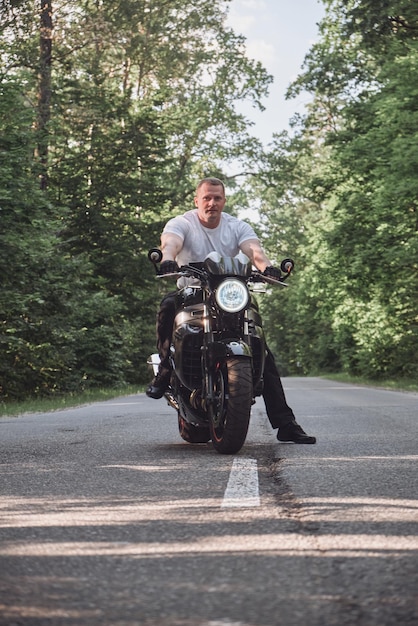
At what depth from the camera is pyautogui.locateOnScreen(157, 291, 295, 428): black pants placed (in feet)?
24.3

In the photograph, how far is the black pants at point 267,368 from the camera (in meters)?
7.39

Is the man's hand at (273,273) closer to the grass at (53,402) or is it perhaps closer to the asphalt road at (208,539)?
the asphalt road at (208,539)

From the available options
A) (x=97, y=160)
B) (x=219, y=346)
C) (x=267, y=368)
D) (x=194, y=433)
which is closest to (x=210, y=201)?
(x=219, y=346)

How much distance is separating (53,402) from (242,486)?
14285 millimetres

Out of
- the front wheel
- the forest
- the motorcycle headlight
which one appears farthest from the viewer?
the forest

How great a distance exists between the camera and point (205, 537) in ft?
12.5

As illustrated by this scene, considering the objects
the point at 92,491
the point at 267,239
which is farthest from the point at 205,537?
the point at 267,239

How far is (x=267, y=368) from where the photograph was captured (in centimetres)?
753

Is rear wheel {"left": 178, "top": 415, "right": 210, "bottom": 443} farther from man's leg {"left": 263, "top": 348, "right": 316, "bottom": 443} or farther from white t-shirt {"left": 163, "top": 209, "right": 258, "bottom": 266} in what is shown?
white t-shirt {"left": 163, "top": 209, "right": 258, "bottom": 266}

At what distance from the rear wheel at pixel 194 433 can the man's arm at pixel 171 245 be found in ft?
4.44

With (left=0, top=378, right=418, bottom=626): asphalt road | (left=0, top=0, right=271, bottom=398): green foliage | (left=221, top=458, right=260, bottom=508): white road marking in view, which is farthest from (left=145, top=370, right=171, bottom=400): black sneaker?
(left=0, top=0, right=271, bottom=398): green foliage

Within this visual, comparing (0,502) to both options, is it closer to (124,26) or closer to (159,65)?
(124,26)

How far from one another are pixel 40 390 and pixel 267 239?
38.6 metres

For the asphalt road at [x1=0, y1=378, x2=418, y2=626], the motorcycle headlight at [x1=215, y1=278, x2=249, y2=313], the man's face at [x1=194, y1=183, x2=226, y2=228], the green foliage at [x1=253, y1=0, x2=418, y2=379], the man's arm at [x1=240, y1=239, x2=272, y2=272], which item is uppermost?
the green foliage at [x1=253, y1=0, x2=418, y2=379]
